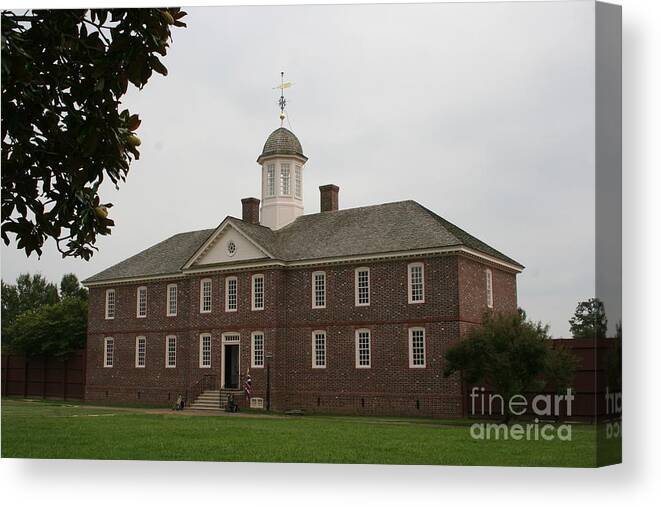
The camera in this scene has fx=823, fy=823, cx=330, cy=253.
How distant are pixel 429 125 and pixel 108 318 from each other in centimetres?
736

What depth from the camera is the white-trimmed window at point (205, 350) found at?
52.1 feet

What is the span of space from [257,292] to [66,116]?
31.6 feet

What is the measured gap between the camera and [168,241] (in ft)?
48.0

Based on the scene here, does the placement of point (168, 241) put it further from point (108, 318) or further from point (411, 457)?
point (411, 457)

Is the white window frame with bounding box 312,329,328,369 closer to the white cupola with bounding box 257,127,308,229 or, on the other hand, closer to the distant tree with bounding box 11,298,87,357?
the white cupola with bounding box 257,127,308,229

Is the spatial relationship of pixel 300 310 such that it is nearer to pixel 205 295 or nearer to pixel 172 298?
pixel 205 295

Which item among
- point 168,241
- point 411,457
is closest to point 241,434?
point 411,457

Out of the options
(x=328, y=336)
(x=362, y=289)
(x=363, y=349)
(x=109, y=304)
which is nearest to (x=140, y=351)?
(x=109, y=304)

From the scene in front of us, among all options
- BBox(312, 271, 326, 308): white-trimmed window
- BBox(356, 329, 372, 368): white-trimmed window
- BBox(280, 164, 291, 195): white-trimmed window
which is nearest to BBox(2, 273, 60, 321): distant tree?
BBox(280, 164, 291, 195): white-trimmed window

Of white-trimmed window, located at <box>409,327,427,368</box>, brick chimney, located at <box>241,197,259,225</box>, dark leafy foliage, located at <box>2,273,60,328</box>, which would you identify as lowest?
white-trimmed window, located at <box>409,327,427,368</box>

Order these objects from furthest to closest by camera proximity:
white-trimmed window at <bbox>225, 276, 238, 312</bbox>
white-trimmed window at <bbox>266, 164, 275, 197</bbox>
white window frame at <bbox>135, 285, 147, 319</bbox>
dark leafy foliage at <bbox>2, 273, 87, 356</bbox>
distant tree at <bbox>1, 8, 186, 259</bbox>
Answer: white-trimmed window at <bbox>225, 276, 238, 312</bbox>
white window frame at <bbox>135, 285, 147, 319</bbox>
white-trimmed window at <bbox>266, 164, 275, 197</bbox>
dark leafy foliage at <bbox>2, 273, 87, 356</bbox>
distant tree at <bbox>1, 8, 186, 259</bbox>

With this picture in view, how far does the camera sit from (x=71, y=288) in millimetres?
14523

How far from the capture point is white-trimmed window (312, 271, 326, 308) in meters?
16.4

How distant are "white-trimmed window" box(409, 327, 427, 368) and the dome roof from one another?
3.79 metres
